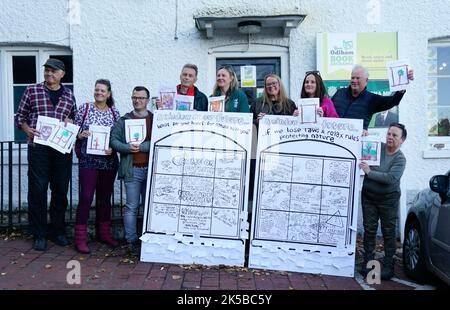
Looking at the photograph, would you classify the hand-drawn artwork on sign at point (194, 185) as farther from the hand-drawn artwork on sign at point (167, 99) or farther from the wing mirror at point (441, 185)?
the wing mirror at point (441, 185)

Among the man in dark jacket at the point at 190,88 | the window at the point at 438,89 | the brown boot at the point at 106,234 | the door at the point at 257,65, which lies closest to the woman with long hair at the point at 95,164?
the brown boot at the point at 106,234

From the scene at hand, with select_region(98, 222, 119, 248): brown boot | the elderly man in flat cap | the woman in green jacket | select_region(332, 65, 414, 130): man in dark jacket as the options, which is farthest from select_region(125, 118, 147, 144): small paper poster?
select_region(332, 65, 414, 130): man in dark jacket

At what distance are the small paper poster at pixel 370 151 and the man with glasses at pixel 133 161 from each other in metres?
2.46

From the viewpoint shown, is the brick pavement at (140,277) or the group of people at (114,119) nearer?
the brick pavement at (140,277)

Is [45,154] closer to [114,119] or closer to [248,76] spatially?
[114,119]

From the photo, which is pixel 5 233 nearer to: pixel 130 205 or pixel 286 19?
pixel 130 205

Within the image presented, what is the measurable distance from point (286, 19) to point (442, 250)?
13.0 ft

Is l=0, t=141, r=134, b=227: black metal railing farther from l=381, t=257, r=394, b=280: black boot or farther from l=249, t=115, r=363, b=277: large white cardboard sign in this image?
l=381, t=257, r=394, b=280: black boot

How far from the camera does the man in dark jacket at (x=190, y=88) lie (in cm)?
538

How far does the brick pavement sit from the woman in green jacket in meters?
1.85

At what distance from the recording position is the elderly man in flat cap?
17.3 ft

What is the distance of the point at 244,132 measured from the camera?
16.7 ft

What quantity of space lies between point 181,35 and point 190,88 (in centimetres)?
194

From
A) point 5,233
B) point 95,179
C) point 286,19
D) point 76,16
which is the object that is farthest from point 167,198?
point 76,16
